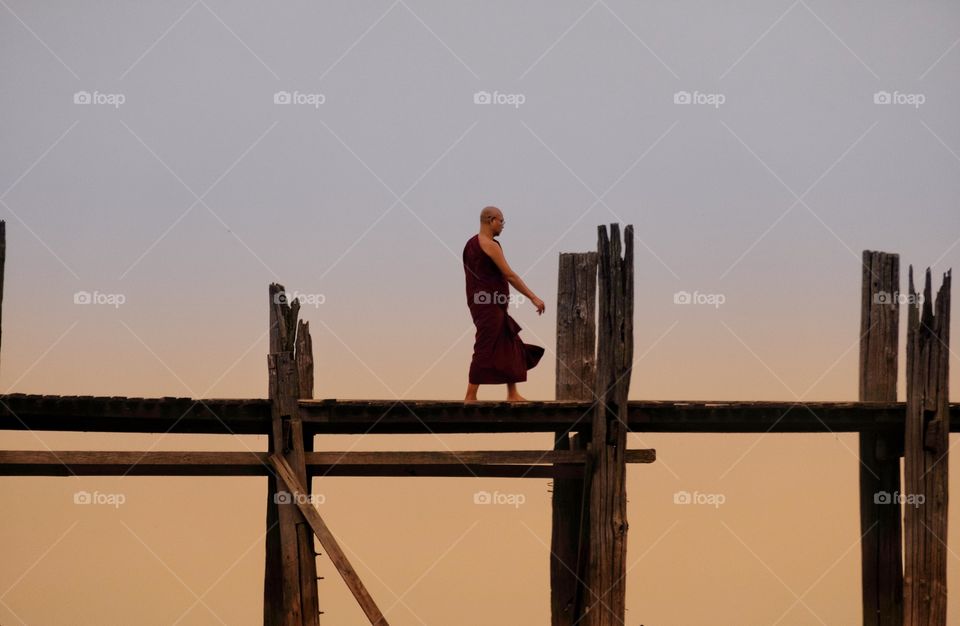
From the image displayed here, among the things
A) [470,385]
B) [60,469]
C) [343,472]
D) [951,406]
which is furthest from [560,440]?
[60,469]

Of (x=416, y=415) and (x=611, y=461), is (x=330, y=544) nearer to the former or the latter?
(x=416, y=415)

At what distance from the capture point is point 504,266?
11641mm

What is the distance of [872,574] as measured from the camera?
12.3 m

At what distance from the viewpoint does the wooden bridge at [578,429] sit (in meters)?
11.1

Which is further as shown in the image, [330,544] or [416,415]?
[416,415]

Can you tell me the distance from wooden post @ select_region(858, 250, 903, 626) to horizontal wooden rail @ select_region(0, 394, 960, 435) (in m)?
0.33

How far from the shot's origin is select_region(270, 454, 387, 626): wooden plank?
36.2 ft

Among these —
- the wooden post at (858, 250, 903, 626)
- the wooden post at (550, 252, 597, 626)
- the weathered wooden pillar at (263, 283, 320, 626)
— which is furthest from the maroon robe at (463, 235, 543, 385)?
the wooden post at (858, 250, 903, 626)

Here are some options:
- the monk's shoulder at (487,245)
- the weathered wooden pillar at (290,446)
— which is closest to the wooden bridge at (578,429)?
the weathered wooden pillar at (290,446)

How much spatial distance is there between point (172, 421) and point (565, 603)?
294 centimetres

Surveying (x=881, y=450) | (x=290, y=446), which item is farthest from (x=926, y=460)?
(x=290, y=446)

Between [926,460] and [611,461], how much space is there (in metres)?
2.20

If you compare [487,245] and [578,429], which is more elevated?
→ [487,245]

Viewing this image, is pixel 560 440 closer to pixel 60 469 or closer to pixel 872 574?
pixel 872 574
